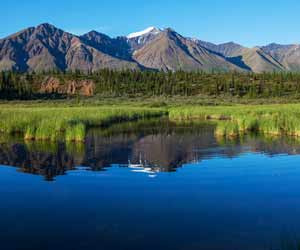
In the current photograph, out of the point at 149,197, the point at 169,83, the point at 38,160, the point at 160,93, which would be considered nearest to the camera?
the point at 149,197

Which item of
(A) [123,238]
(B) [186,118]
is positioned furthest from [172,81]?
A: (A) [123,238]

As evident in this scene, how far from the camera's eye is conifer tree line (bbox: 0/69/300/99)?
129 m

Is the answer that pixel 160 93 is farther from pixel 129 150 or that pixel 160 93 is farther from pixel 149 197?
pixel 149 197

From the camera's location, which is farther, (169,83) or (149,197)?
(169,83)

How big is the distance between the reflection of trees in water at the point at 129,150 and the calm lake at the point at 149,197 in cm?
6

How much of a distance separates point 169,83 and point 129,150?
384ft

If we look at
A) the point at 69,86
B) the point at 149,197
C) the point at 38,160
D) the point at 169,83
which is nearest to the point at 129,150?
the point at 38,160

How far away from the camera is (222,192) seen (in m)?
17.3

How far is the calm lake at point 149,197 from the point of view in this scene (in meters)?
12.4

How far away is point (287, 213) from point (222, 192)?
3.19 metres

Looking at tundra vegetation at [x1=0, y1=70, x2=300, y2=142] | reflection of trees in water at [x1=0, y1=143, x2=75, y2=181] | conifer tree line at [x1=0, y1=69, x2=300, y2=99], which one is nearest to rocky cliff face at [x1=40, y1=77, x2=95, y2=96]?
tundra vegetation at [x1=0, y1=70, x2=300, y2=142]

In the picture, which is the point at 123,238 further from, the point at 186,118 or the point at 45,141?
the point at 186,118

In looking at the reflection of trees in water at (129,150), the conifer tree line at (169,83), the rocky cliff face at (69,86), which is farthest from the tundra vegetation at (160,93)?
the reflection of trees in water at (129,150)

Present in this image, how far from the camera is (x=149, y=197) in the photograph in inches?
648
